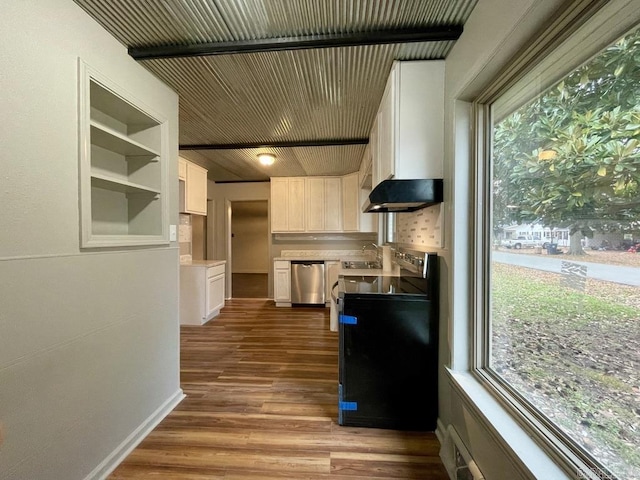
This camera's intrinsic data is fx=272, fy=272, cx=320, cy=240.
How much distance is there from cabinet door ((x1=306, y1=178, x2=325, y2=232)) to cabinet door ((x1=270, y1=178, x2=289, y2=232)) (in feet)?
1.32

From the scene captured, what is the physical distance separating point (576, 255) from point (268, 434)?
1.87m

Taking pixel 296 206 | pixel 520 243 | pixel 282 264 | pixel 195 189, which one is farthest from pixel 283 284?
pixel 520 243

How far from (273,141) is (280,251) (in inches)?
101

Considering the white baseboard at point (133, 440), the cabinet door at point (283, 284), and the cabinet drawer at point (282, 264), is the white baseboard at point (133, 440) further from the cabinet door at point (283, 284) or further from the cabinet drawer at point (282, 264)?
the cabinet drawer at point (282, 264)

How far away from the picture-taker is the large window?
0.76 metres

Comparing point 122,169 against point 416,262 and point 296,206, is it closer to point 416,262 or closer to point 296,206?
point 416,262

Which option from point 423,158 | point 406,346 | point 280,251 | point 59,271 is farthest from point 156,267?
point 280,251

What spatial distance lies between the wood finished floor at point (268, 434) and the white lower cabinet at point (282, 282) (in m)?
1.85

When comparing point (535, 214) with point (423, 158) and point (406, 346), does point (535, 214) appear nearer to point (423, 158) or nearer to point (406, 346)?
point (423, 158)

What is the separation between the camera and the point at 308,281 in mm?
4715

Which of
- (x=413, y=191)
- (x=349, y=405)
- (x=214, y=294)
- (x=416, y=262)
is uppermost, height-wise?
(x=413, y=191)

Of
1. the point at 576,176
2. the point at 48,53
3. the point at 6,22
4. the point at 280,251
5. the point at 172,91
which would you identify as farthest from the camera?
the point at 280,251

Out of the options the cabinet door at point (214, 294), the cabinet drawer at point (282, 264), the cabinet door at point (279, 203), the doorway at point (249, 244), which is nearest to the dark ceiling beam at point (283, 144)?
the cabinet door at point (279, 203)

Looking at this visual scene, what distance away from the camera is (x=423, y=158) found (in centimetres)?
173
